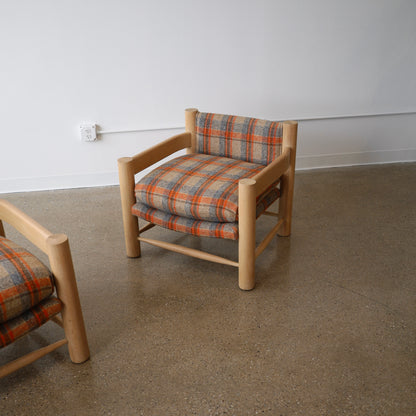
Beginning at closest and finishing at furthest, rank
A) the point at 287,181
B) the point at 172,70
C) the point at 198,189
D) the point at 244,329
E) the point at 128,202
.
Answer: the point at 244,329 < the point at 198,189 < the point at 128,202 < the point at 287,181 < the point at 172,70

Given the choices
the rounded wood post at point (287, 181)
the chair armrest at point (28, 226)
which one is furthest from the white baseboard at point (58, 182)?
the chair armrest at point (28, 226)

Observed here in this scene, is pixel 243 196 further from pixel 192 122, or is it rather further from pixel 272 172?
pixel 192 122

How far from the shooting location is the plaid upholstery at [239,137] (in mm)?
2311

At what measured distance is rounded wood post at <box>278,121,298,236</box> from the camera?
225 centimetres

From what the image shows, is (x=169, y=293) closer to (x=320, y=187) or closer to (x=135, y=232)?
(x=135, y=232)

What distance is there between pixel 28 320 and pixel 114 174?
1.82 metres

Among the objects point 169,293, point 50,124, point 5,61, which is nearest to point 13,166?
point 50,124

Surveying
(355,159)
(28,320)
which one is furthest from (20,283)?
(355,159)

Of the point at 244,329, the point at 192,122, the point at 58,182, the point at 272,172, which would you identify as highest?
the point at 192,122

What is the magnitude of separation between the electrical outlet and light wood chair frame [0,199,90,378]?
1424mm

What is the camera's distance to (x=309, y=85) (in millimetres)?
3131

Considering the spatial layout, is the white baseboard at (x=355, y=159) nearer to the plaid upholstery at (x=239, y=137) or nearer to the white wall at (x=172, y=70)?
the white wall at (x=172, y=70)

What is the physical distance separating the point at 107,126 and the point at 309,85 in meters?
1.38

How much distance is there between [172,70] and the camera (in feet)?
9.77
